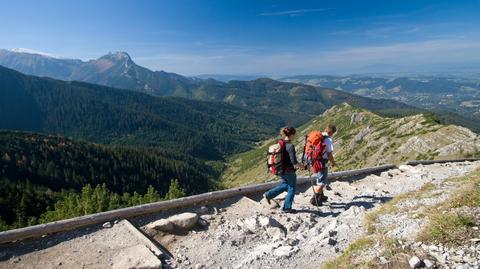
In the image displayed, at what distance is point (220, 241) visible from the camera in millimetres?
9930

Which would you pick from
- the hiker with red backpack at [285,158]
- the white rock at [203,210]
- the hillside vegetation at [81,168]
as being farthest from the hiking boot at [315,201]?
the hillside vegetation at [81,168]

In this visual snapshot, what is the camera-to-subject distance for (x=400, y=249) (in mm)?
7098

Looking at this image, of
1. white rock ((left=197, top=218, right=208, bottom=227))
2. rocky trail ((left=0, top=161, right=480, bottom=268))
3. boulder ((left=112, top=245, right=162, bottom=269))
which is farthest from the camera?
white rock ((left=197, top=218, right=208, bottom=227))

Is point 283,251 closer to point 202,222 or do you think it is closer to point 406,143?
point 202,222

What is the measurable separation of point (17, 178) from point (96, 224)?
149 meters

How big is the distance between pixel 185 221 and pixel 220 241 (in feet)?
4.98

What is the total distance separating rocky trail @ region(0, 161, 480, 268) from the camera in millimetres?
8495

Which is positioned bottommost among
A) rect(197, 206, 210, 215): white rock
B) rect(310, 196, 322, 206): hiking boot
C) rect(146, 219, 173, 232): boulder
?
rect(310, 196, 322, 206): hiking boot

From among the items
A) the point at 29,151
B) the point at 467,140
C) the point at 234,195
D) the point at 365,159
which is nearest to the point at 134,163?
the point at 29,151

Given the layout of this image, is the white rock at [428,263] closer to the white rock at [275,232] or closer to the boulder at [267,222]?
the white rock at [275,232]

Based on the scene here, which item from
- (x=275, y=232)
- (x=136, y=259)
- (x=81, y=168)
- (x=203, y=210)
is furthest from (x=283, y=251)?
(x=81, y=168)

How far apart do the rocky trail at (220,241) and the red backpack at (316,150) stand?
1.64 meters

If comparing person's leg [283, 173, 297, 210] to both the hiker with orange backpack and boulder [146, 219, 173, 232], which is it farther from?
boulder [146, 219, 173, 232]

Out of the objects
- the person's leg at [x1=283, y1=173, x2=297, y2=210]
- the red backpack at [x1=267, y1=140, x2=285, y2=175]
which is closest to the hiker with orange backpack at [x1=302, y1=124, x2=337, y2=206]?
the person's leg at [x1=283, y1=173, x2=297, y2=210]
